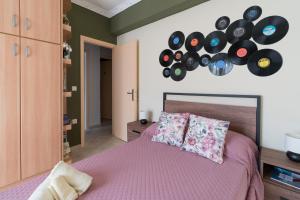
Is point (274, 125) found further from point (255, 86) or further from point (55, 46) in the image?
point (55, 46)

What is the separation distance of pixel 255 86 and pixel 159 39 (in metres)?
1.64

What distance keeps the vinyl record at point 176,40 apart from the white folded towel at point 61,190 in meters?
2.22

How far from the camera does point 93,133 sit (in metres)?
3.95

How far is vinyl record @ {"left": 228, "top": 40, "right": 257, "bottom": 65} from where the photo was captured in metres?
1.83

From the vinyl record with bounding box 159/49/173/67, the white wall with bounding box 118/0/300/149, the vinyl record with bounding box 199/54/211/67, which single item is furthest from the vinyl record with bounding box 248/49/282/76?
the vinyl record with bounding box 159/49/173/67

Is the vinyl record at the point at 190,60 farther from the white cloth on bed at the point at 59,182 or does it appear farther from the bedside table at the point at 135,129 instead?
the white cloth on bed at the point at 59,182

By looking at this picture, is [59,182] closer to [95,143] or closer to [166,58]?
[166,58]

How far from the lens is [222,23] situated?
2.05 meters

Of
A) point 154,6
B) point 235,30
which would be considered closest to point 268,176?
point 235,30

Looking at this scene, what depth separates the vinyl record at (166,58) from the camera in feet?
8.55

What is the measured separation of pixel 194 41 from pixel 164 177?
6.10 ft

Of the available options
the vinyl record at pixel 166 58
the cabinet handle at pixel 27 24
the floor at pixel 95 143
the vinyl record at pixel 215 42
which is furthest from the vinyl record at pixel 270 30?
the floor at pixel 95 143

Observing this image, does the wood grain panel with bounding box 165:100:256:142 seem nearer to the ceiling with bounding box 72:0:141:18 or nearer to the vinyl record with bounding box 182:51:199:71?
the vinyl record with bounding box 182:51:199:71

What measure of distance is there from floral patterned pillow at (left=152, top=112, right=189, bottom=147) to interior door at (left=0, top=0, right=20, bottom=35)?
1.87 meters
